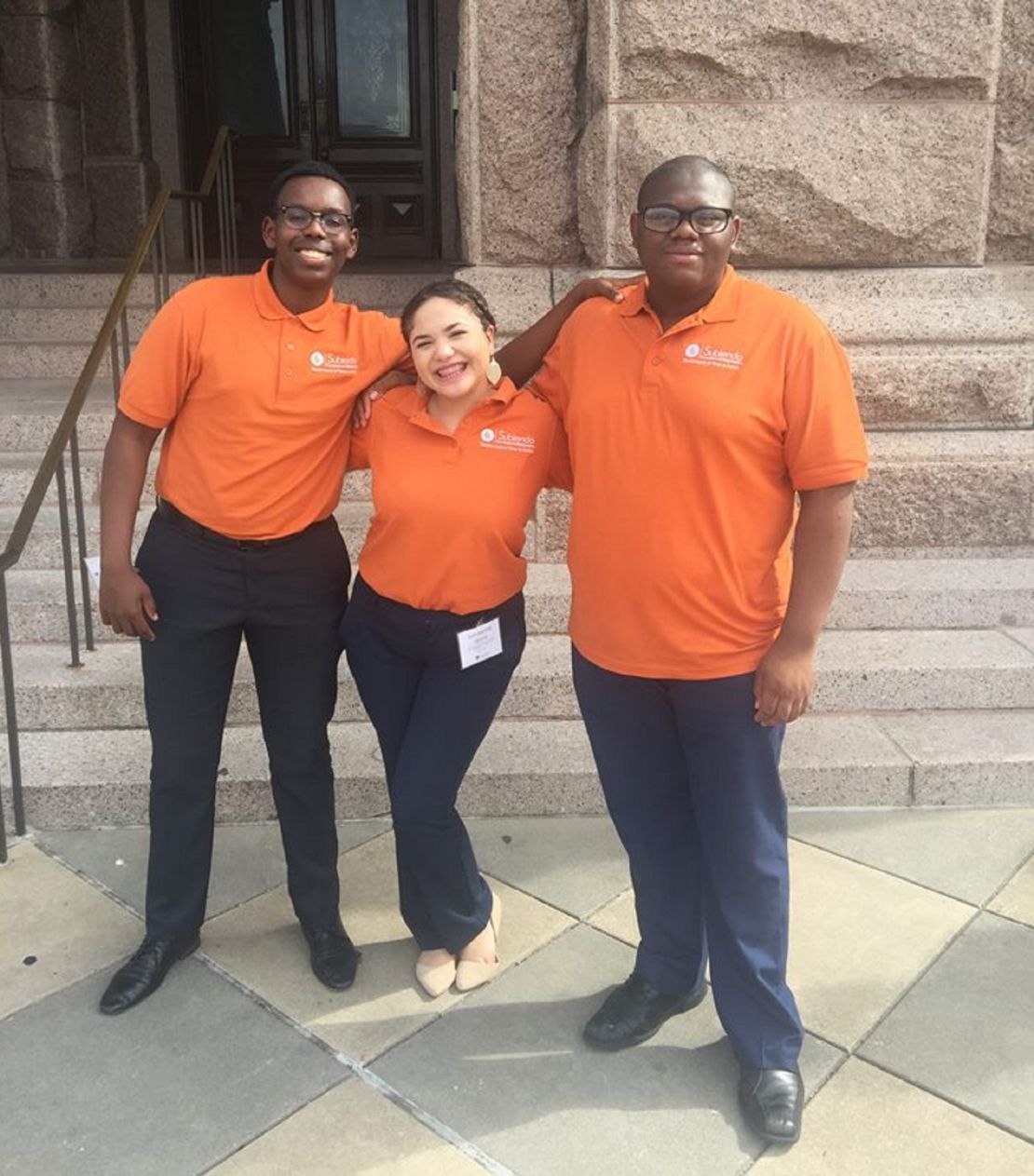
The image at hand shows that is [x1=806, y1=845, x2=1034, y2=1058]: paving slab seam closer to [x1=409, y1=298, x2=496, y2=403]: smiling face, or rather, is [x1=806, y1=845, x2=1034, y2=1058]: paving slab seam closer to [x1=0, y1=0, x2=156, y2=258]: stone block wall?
[x1=409, y1=298, x2=496, y2=403]: smiling face

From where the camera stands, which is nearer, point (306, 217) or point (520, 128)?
point (306, 217)

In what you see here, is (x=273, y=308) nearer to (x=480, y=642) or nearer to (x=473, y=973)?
(x=480, y=642)

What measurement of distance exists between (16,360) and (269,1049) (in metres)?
5.36

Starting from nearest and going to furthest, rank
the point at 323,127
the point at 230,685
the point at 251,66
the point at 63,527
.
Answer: the point at 230,685 < the point at 63,527 < the point at 251,66 < the point at 323,127

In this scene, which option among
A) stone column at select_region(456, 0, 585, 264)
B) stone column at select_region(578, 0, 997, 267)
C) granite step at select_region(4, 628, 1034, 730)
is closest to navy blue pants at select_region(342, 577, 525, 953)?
granite step at select_region(4, 628, 1034, 730)

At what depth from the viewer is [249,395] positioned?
273 cm

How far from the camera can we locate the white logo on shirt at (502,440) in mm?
2680

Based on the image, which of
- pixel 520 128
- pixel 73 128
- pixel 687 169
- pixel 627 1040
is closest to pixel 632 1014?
pixel 627 1040

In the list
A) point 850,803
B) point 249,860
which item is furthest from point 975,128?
point 249,860

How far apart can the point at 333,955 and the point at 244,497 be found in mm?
1266

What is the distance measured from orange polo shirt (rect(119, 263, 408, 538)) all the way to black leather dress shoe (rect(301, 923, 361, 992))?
1139mm

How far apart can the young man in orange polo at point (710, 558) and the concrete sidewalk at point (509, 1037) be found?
254 millimetres

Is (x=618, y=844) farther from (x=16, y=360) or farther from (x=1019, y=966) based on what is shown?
(x=16, y=360)

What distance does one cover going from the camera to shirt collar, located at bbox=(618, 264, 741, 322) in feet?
7.70
